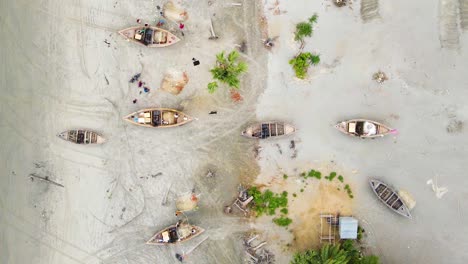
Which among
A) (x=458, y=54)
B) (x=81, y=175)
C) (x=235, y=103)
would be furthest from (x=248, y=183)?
(x=458, y=54)

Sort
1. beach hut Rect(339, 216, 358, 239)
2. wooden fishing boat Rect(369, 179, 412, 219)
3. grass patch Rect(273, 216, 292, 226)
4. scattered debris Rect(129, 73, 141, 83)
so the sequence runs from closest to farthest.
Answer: beach hut Rect(339, 216, 358, 239) → wooden fishing boat Rect(369, 179, 412, 219) → grass patch Rect(273, 216, 292, 226) → scattered debris Rect(129, 73, 141, 83)

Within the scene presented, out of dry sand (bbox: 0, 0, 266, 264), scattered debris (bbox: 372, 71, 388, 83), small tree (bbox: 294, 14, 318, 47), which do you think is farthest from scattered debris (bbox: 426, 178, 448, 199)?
small tree (bbox: 294, 14, 318, 47)

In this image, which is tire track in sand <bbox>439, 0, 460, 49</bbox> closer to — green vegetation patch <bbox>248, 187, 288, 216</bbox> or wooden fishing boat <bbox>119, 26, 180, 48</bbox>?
green vegetation patch <bbox>248, 187, 288, 216</bbox>

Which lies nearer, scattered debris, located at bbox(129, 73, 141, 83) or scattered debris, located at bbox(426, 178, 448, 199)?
scattered debris, located at bbox(426, 178, 448, 199)

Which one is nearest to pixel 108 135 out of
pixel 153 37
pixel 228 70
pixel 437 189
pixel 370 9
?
pixel 153 37

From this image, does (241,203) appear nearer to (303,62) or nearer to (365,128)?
(365,128)
